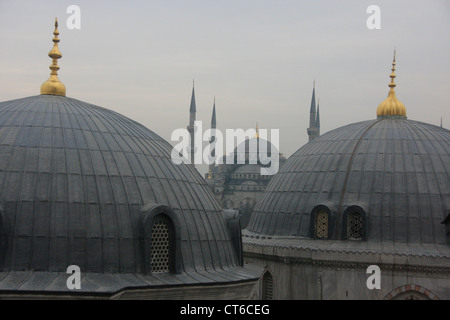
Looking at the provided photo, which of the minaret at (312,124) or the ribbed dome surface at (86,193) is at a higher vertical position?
the minaret at (312,124)

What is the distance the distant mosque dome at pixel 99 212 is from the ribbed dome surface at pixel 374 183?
830 cm

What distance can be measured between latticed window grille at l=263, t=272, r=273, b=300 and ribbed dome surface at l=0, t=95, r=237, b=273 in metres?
8.35

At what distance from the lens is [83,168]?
18.4 meters

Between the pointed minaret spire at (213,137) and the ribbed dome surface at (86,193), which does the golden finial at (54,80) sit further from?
the pointed minaret spire at (213,137)

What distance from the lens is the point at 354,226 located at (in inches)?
1104

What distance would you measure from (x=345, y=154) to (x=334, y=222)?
10.1ft

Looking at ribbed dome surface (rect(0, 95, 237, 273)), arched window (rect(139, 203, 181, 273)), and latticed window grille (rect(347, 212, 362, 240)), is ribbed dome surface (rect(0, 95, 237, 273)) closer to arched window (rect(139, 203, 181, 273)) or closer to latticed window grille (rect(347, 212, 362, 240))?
arched window (rect(139, 203, 181, 273))

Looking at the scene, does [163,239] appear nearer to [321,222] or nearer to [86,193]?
[86,193]

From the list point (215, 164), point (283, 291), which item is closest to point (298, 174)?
point (283, 291)

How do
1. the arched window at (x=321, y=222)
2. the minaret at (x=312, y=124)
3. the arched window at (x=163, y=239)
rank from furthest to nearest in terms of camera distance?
1. the minaret at (x=312, y=124)
2. the arched window at (x=321, y=222)
3. the arched window at (x=163, y=239)

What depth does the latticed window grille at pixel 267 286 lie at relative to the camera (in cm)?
2889

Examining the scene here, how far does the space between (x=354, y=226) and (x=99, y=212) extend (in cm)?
1247

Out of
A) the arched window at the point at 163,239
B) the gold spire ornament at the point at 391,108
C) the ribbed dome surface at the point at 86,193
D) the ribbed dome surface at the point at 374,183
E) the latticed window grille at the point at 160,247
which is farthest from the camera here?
the gold spire ornament at the point at 391,108

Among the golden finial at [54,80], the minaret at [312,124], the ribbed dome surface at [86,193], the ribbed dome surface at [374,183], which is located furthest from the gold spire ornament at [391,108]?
the minaret at [312,124]
